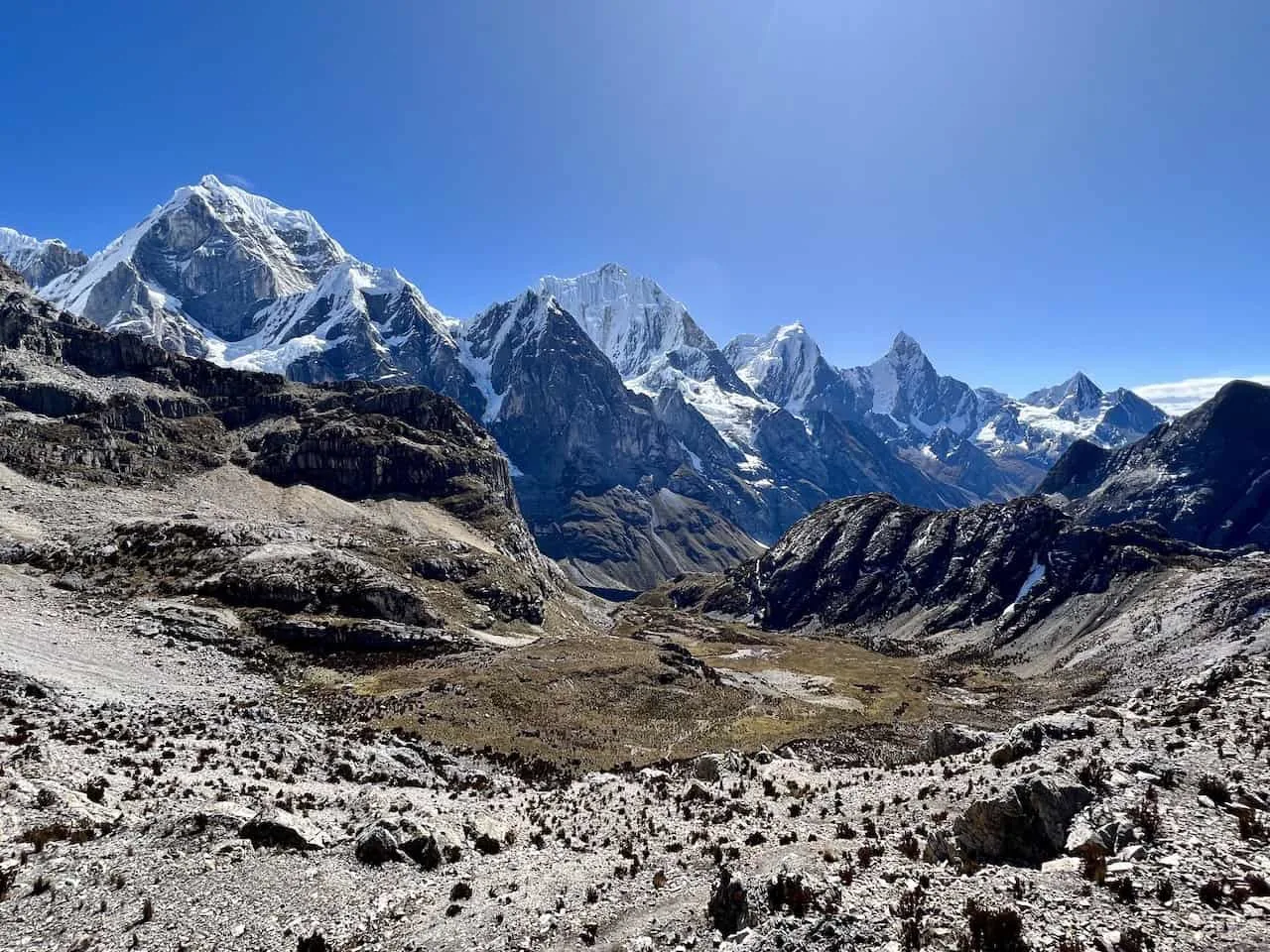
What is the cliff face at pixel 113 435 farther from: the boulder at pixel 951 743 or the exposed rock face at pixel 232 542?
the boulder at pixel 951 743

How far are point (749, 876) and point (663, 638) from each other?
167043 millimetres

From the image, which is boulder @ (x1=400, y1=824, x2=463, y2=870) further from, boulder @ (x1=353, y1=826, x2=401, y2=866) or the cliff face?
the cliff face

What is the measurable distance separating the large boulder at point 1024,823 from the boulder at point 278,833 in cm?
2399

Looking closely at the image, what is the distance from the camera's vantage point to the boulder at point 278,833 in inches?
997

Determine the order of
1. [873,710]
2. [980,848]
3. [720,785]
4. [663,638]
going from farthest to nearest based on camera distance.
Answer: [663,638] < [873,710] < [720,785] < [980,848]

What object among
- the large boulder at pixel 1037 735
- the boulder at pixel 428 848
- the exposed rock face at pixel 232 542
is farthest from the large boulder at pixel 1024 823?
the exposed rock face at pixel 232 542

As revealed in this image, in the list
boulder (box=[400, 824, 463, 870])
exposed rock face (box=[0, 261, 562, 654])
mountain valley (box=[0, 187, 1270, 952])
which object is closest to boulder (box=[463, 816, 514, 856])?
mountain valley (box=[0, 187, 1270, 952])

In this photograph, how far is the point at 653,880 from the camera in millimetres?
23281

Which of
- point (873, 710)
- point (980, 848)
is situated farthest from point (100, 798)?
point (873, 710)

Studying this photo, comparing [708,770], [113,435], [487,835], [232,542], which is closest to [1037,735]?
[708,770]

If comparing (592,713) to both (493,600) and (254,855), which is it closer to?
(254,855)

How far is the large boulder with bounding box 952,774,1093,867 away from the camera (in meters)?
22.2

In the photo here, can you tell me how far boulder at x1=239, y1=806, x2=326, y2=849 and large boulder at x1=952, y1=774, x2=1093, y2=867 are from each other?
24.0 meters

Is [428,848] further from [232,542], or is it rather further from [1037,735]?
[232,542]
